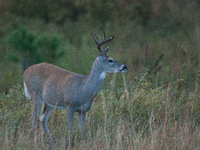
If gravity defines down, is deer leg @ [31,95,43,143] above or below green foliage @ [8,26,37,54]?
below

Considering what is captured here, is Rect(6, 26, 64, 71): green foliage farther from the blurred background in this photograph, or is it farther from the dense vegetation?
the blurred background

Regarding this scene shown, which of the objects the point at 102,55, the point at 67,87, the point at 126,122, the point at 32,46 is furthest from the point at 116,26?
the point at 126,122

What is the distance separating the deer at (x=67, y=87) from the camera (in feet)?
17.0

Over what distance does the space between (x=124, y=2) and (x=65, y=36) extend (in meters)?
3.05

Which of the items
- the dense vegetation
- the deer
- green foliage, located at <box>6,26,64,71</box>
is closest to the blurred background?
the dense vegetation

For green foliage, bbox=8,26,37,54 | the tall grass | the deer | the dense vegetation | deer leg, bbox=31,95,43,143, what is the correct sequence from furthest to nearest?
green foliage, bbox=8,26,37,54, deer leg, bbox=31,95,43,143, the dense vegetation, the deer, the tall grass

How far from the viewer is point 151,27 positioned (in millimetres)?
13047

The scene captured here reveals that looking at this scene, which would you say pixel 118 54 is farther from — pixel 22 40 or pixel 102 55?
pixel 102 55

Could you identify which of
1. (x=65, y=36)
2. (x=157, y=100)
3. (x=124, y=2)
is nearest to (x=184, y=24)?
(x=124, y=2)

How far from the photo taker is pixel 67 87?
17.5 ft

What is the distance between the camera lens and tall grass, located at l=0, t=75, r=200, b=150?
418 centimetres

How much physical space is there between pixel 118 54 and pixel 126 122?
20.1 feet

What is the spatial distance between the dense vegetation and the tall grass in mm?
17

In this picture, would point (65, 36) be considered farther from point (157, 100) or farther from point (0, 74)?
point (157, 100)
